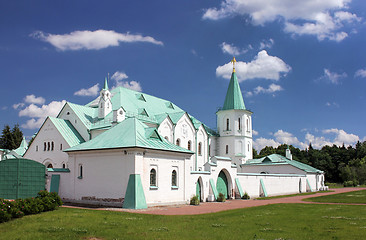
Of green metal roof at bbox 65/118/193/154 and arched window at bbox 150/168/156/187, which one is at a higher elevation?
green metal roof at bbox 65/118/193/154

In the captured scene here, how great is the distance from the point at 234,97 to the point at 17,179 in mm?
36863

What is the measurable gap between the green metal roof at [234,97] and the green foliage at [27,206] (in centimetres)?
3940

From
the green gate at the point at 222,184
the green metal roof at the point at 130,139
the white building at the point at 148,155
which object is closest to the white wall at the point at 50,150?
the white building at the point at 148,155

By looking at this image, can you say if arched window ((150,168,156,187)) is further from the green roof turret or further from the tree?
the tree

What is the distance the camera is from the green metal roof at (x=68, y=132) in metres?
37.8

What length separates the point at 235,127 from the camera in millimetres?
55562

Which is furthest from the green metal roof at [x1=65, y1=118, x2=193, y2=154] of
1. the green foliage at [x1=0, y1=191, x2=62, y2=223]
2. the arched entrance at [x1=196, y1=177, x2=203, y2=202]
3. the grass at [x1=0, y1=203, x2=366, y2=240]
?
the grass at [x1=0, y1=203, x2=366, y2=240]

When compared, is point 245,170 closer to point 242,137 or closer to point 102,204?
point 242,137

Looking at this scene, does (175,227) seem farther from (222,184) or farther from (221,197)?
(222,184)

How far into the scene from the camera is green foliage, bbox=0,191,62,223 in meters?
15.7

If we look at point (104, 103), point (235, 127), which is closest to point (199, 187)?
point (104, 103)

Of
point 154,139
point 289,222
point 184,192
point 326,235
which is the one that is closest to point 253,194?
point 184,192

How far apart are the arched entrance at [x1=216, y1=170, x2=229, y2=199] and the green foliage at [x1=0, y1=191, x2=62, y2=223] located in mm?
17946

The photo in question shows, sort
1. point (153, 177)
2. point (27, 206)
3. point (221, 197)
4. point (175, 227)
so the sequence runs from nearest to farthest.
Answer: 1. point (175, 227)
2. point (27, 206)
3. point (153, 177)
4. point (221, 197)
